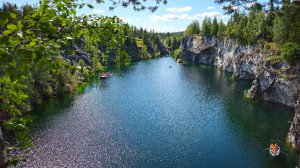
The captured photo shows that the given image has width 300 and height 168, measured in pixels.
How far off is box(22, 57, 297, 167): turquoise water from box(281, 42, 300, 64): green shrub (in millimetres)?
11571

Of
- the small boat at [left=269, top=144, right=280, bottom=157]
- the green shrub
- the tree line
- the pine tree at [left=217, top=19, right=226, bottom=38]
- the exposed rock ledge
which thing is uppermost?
the pine tree at [left=217, top=19, right=226, bottom=38]

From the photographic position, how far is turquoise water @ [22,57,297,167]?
34.9 m

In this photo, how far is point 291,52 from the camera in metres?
53.5

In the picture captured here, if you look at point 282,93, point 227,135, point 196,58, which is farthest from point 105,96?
point 196,58

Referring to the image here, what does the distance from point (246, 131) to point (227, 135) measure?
4.06 metres

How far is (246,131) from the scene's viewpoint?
44562 mm

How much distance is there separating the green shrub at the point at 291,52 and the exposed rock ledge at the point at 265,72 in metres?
1.76

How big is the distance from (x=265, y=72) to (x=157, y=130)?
35.6 meters

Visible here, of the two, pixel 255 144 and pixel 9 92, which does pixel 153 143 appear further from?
pixel 9 92

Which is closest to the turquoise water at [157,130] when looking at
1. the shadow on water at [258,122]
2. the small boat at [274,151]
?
the shadow on water at [258,122]

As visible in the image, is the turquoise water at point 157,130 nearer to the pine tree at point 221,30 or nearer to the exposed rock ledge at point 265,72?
the exposed rock ledge at point 265,72

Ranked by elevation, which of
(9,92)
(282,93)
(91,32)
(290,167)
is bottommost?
(290,167)

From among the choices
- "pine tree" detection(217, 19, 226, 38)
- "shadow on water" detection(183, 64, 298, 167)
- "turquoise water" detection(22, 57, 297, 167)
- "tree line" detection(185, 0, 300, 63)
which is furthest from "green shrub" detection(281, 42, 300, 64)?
"pine tree" detection(217, 19, 226, 38)

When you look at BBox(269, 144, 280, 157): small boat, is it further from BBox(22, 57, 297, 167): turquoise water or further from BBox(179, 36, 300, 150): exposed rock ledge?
BBox(179, 36, 300, 150): exposed rock ledge
